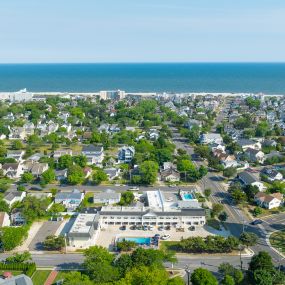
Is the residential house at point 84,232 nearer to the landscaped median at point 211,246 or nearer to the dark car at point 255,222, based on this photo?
the landscaped median at point 211,246

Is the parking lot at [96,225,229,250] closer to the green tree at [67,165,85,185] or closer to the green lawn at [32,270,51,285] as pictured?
the green lawn at [32,270,51,285]

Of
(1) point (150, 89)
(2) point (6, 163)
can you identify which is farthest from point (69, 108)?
(1) point (150, 89)

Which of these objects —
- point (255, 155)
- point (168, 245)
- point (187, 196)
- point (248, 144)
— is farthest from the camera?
point (248, 144)

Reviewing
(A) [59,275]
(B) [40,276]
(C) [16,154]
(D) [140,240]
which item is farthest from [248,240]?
(C) [16,154]

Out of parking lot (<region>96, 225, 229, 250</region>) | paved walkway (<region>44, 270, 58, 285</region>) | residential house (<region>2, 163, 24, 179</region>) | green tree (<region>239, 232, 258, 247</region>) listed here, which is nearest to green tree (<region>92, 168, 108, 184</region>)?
residential house (<region>2, 163, 24, 179</region>)

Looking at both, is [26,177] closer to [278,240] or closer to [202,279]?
[202,279]

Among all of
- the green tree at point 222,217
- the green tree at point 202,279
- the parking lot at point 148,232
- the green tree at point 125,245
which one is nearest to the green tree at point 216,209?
the green tree at point 222,217
